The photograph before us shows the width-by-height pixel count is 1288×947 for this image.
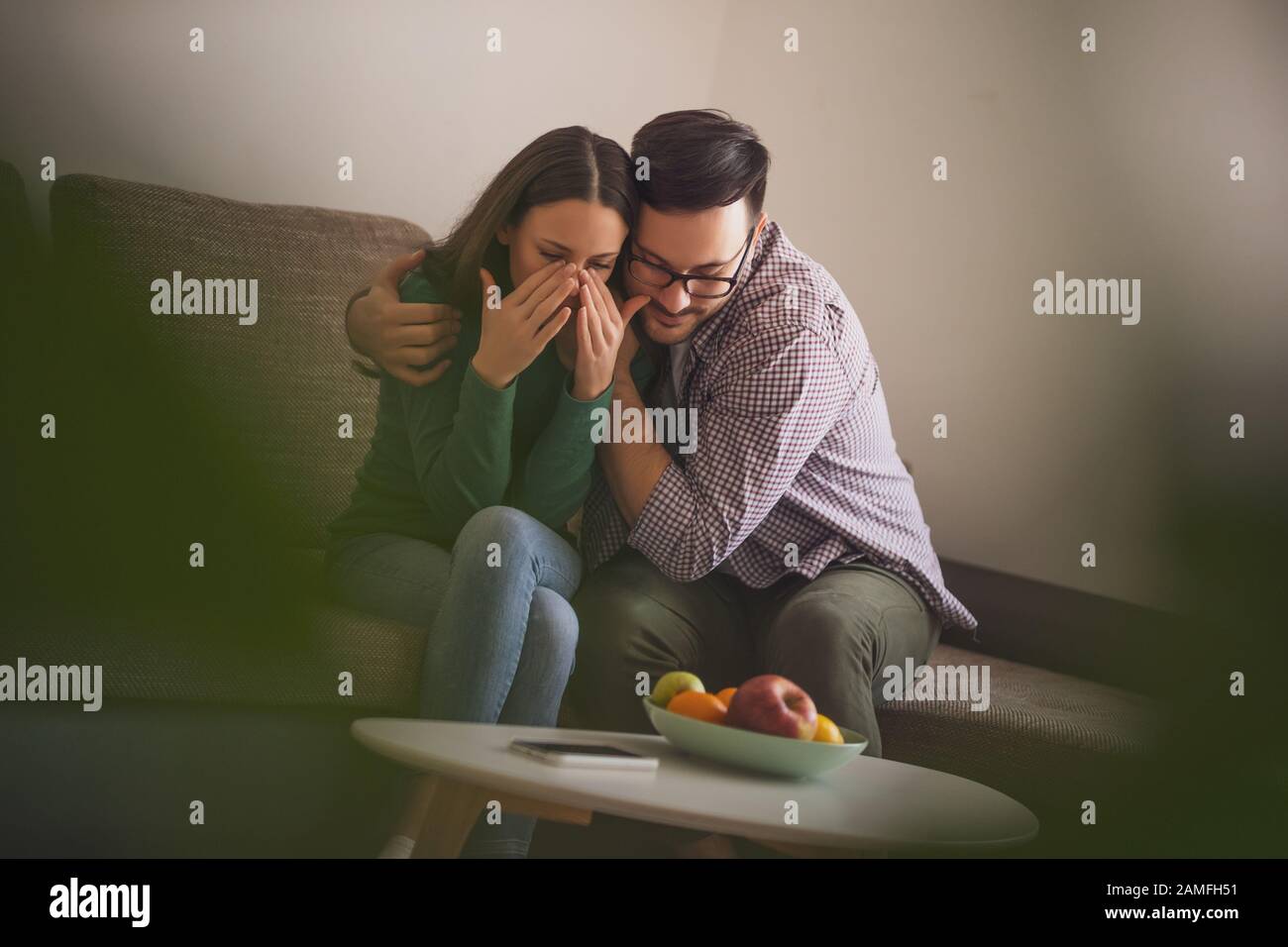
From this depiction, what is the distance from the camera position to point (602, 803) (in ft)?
3.51

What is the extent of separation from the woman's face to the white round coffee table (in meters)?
0.62

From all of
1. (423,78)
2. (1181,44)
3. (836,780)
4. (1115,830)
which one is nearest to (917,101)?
(1181,44)

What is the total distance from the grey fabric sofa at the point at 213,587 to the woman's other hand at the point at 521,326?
0.34 metres

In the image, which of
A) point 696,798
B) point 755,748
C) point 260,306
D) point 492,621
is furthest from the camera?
point 260,306

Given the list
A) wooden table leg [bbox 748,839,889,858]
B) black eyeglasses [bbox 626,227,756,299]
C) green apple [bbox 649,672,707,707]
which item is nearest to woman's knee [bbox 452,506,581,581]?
green apple [bbox 649,672,707,707]

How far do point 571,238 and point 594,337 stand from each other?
0.14 meters

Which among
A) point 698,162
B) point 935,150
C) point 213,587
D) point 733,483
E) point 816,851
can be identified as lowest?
point 816,851

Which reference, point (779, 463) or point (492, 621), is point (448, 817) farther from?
point (779, 463)

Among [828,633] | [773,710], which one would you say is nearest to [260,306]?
[828,633]

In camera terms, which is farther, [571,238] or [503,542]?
[571,238]

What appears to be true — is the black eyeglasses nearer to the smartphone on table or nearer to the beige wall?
the smartphone on table

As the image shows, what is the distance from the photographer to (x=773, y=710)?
3.95 feet

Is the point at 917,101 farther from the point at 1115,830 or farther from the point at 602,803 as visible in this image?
the point at 602,803
